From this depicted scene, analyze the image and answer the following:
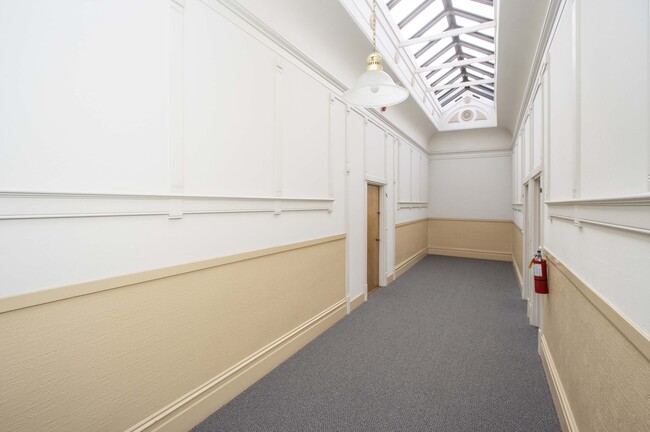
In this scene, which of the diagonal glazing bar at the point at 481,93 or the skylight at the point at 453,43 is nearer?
the skylight at the point at 453,43

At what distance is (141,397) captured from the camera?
6.94 ft

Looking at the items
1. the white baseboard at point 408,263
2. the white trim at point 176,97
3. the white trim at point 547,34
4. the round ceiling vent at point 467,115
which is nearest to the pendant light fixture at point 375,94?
the white trim at point 176,97

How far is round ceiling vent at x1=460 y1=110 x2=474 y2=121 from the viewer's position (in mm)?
9309

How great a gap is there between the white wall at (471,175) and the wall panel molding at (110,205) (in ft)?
28.4

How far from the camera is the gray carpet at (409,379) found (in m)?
2.53

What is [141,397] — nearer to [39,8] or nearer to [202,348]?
[202,348]

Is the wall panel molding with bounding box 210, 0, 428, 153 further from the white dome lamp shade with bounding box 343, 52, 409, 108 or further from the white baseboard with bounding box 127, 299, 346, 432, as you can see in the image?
the white baseboard with bounding box 127, 299, 346, 432

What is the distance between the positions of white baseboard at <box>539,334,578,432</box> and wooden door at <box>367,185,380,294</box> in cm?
318

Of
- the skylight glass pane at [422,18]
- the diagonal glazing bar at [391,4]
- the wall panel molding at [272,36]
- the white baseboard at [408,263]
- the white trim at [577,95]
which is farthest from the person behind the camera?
the white baseboard at [408,263]

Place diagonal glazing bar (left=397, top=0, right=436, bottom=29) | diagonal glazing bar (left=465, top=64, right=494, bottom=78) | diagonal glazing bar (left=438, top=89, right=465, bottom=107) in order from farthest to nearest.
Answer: diagonal glazing bar (left=438, top=89, right=465, bottom=107)
diagonal glazing bar (left=465, top=64, right=494, bottom=78)
diagonal glazing bar (left=397, top=0, right=436, bottom=29)

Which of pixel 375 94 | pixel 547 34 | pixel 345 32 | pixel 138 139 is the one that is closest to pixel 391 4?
pixel 345 32

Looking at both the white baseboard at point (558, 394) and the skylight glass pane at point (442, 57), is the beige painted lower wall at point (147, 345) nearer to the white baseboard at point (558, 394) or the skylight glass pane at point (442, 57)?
the white baseboard at point (558, 394)

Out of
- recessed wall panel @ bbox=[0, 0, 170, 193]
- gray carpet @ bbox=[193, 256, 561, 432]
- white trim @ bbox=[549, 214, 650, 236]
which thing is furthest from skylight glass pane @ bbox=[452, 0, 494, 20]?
gray carpet @ bbox=[193, 256, 561, 432]

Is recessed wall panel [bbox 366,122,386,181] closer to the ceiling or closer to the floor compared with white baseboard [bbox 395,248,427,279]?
closer to the ceiling
